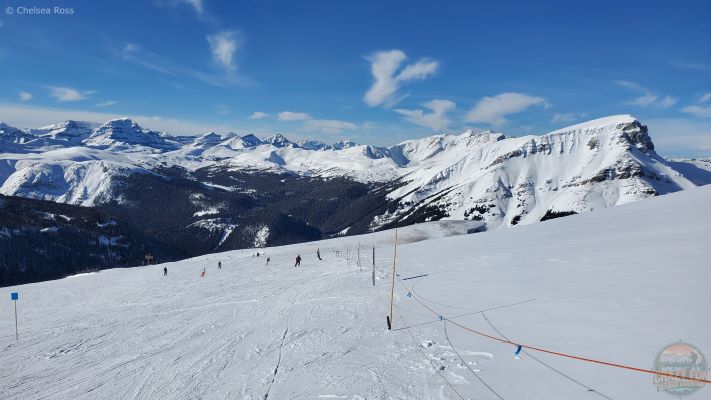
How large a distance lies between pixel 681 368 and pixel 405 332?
8.99 m

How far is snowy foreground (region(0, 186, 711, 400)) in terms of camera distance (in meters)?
10.8

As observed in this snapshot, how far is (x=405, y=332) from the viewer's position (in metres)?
16.0

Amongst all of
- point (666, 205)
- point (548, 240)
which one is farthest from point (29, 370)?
point (666, 205)

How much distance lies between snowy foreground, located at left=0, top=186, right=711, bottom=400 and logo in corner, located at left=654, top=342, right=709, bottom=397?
0.27m

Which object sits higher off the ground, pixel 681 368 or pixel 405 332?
pixel 681 368

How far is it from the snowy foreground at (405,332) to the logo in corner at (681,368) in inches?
→ 10.7

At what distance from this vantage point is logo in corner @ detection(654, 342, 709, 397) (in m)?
8.44

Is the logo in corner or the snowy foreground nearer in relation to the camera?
the logo in corner

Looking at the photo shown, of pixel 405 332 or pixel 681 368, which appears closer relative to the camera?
pixel 681 368

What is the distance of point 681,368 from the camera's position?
8953 millimetres

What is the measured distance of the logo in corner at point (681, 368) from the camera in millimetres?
8438

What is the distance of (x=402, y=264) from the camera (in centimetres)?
3841

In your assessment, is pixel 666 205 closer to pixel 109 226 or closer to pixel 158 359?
pixel 158 359

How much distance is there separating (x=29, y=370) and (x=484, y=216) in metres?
198
